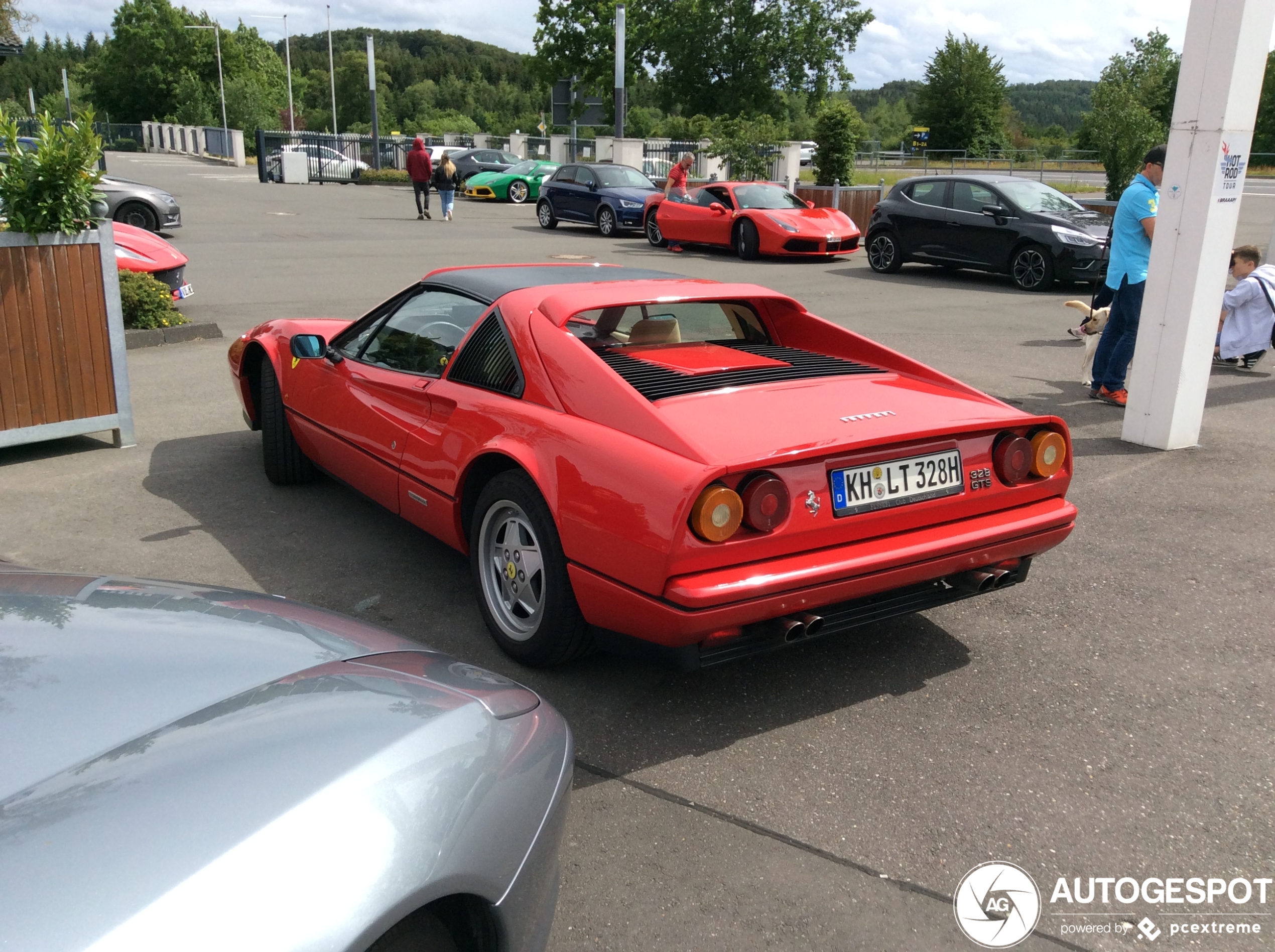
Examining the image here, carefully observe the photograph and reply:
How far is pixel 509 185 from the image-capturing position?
1259 inches

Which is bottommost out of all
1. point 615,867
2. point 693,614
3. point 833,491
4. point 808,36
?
point 615,867

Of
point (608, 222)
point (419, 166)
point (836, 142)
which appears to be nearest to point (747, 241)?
point (608, 222)

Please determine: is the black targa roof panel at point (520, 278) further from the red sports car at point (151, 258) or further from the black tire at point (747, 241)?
the black tire at point (747, 241)

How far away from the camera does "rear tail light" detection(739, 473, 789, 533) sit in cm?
313

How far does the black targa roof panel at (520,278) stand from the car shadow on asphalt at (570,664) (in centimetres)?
122

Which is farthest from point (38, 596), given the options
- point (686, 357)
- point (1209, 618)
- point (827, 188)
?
point (827, 188)

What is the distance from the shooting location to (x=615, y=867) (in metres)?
2.74

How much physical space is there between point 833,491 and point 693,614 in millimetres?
609

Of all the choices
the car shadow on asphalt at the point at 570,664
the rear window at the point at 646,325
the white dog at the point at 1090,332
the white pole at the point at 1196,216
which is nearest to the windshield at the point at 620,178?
the white dog at the point at 1090,332

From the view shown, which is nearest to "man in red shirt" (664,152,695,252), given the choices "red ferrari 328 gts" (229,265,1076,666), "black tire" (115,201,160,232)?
"black tire" (115,201,160,232)

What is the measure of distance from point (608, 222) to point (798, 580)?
19.9 meters

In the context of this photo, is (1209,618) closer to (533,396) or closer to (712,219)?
(533,396)

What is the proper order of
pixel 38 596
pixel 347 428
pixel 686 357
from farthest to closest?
pixel 347 428
pixel 686 357
pixel 38 596

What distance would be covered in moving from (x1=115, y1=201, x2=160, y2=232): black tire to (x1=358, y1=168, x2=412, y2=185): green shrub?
21821mm
